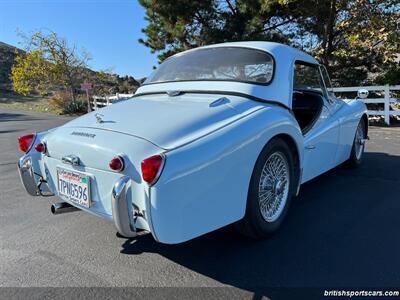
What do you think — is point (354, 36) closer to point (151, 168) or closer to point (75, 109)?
point (151, 168)

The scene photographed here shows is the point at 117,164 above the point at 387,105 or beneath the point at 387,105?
above

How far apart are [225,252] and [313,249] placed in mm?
692

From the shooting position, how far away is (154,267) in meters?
2.60

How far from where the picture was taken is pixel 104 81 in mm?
Result: 26641

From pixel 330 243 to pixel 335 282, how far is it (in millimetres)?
559

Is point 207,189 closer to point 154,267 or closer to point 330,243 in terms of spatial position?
point 154,267

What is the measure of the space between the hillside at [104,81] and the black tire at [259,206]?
24.0m

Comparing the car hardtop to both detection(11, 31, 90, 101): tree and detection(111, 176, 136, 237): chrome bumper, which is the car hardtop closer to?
detection(111, 176, 136, 237): chrome bumper

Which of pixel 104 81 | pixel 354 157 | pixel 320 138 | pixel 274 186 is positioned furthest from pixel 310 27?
pixel 104 81

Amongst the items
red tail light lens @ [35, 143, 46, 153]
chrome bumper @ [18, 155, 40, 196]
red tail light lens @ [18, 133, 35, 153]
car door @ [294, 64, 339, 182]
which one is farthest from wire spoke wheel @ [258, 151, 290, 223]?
red tail light lens @ [18, 133, 35, 153]

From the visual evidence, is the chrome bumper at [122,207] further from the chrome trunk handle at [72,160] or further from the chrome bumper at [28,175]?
the chrome bumper at [28,175]

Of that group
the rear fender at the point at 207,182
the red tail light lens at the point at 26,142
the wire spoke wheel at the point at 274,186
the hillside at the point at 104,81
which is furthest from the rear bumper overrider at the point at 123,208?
the hillside at the point at 104,81

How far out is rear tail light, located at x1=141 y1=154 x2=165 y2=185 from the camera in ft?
6.87

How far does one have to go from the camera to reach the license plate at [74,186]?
2.59 m
